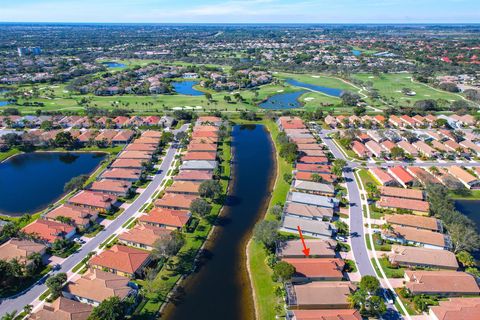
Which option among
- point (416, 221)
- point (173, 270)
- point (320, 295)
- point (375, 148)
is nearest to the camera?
point (320, 295)

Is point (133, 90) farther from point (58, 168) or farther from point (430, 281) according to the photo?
point (430, 281)

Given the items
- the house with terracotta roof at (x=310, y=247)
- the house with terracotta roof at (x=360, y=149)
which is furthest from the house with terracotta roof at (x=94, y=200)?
Answer: the house with terracotta roof at (x=360, y=149)

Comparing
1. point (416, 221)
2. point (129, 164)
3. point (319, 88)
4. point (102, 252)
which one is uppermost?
point (319, 88)

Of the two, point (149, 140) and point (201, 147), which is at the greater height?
point (149, 140)

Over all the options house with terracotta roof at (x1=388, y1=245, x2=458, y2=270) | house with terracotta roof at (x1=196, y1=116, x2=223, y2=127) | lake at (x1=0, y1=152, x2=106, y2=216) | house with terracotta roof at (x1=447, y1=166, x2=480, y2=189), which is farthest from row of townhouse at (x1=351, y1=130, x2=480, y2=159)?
lake at (x1=0, y1=152, x2=106, y2=216)

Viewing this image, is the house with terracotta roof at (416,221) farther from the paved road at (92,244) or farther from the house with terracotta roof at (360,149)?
the paved road at (92,244)

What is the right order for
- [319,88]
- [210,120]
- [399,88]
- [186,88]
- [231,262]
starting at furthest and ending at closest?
[319,88] < [186,88] < [399,88] < [210,120] < [231,262]

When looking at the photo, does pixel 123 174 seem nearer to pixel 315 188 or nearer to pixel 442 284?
pixel 315 188

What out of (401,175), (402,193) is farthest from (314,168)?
(401,175)
